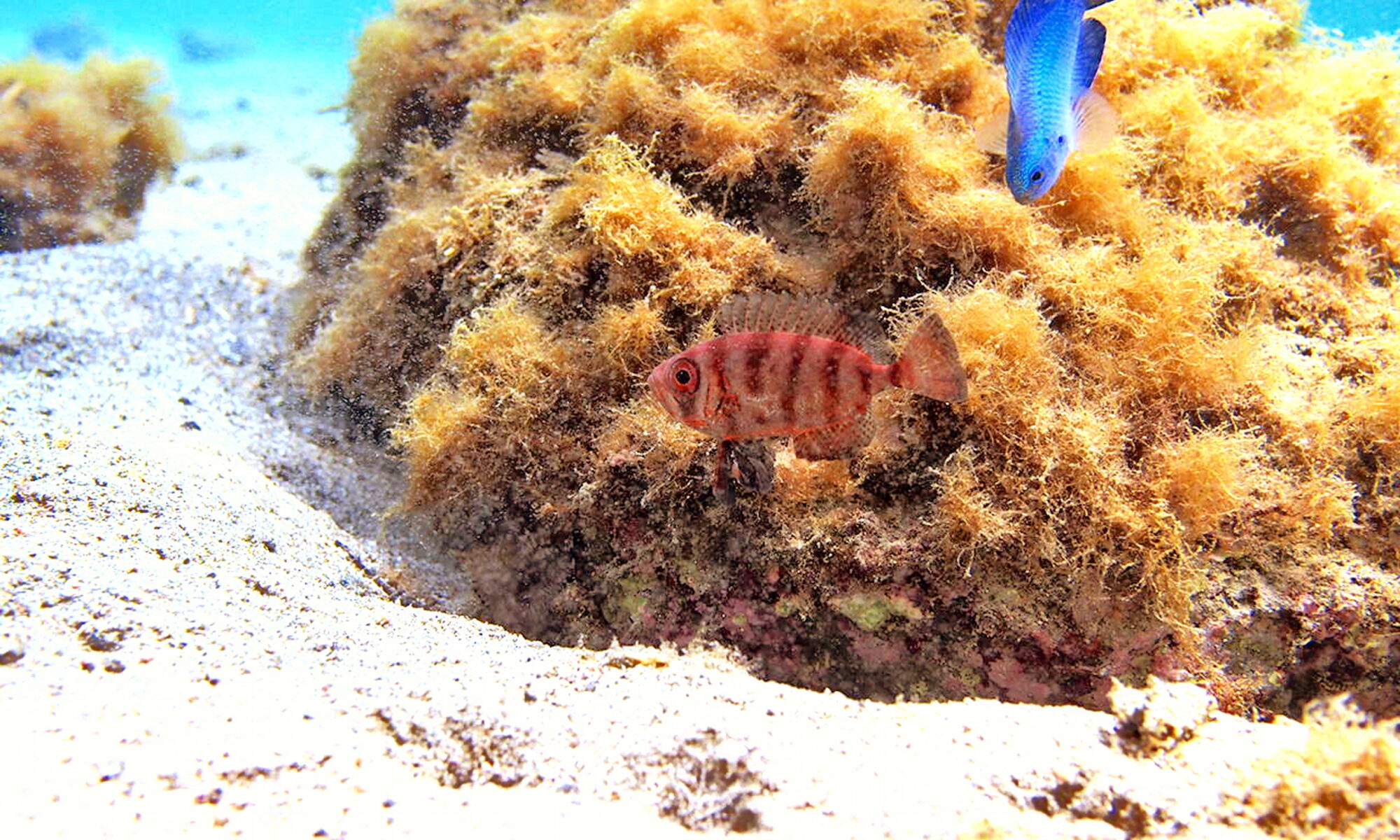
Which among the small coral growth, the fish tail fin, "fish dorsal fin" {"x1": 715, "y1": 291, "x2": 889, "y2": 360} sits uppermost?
the small coral growth

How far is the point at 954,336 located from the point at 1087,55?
3.63ft

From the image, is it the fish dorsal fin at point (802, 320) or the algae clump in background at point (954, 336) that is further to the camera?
the algae clump in background at point (954, 336)

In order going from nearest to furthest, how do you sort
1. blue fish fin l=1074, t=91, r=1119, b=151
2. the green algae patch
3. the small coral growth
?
blue fish fin l=1074, t=91, r=1119, b=151
the green algae patch
the small coral growth

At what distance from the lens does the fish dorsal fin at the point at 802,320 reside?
2.42m

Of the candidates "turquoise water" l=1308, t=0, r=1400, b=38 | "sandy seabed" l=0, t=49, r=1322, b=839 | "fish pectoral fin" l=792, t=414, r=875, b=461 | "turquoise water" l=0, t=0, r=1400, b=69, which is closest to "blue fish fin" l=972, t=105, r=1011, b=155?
"fish pectoral fin" l=792, t=414, r=875, b=461

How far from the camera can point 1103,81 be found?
3.85 metres

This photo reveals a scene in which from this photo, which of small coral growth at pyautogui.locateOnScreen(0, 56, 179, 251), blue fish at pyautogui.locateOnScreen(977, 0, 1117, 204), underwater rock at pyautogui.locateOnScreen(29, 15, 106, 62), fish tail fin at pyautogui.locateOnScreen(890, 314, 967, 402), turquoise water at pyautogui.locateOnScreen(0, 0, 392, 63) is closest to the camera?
fish tail fin at pyautogui.locateOnScreen(890, 314, 967, 402)

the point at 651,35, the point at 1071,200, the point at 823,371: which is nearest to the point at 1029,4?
the point at 1071,200

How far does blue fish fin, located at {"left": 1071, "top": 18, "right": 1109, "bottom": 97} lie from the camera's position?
96.9 inches

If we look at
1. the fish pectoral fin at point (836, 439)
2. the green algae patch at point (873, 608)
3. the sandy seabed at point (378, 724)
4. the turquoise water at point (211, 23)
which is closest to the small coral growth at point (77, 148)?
the sandy seabed at point (378, 724)

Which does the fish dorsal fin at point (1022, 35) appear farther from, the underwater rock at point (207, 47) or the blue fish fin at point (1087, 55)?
the underwater rock at point (207, 47)

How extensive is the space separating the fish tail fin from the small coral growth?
957 centimetres

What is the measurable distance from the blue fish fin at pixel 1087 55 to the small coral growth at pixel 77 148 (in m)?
9.80

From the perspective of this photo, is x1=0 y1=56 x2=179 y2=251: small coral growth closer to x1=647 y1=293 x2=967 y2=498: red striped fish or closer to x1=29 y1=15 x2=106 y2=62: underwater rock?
x1=647 y1=293 x2=967 y2=498: red striped fish
